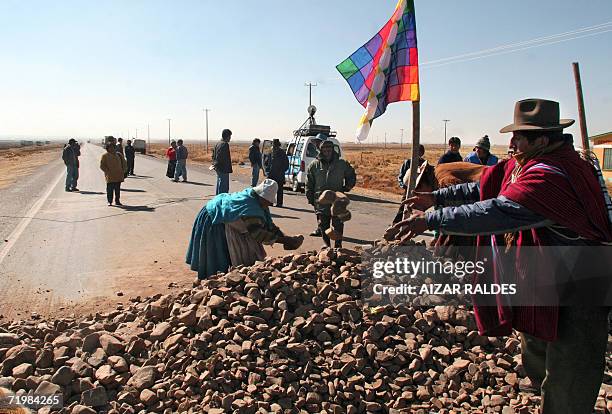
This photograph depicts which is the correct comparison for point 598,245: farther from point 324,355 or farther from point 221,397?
point 221,397

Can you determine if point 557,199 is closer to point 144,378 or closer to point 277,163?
point 144,378

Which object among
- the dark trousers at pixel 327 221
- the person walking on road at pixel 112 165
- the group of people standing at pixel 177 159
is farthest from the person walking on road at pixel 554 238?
the group of people standing at pixel 177 159

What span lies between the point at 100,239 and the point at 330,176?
466 cm

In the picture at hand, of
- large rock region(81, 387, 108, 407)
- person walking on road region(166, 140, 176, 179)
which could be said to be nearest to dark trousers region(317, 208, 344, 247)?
large rock region(81, 387, 108, 407)

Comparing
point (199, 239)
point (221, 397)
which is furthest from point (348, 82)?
point (221, 397)

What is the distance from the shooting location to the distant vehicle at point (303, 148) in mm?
15586

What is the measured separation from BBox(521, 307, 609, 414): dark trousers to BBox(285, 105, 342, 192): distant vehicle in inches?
494

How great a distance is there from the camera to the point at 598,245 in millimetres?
2438

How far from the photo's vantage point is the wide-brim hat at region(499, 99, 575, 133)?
2.53 metres

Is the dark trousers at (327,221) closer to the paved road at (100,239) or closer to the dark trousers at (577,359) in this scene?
the paved road at (100,239)

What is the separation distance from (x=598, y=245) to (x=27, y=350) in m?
4.01

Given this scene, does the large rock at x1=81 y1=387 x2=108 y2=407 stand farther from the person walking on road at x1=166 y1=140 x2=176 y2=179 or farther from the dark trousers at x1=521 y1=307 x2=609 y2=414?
the person walking on road at x1=166 y1=140 x2=176 y2=179

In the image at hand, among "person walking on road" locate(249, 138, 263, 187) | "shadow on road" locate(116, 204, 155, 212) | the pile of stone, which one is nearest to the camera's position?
the pile of stone

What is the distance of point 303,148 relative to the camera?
1562cm
